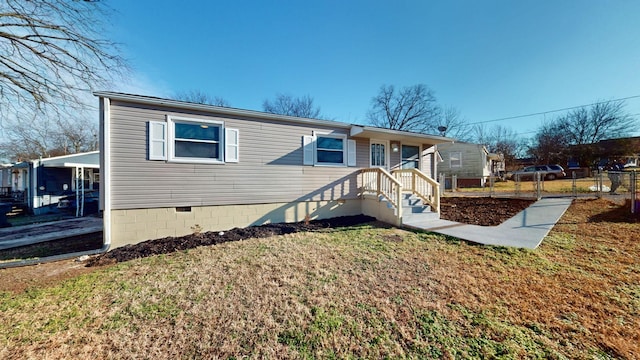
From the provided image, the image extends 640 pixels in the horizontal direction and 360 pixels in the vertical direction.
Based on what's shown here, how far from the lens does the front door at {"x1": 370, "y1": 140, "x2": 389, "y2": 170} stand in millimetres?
8805

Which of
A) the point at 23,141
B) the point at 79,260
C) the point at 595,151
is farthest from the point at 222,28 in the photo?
the point at 595,151

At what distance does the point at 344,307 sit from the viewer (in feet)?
9.12

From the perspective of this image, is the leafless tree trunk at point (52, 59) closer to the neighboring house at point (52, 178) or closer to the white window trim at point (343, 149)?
the neighboring house at point (52, 178)

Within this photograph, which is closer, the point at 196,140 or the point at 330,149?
the point at 196,140

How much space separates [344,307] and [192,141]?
562 cm

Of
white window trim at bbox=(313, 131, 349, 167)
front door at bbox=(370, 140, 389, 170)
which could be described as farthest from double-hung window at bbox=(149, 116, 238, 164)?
front door at bbox=(370, 140, 389, 170)

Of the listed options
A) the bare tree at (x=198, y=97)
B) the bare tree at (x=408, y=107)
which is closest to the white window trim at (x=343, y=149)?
the bare tree at (x=198, y=97)

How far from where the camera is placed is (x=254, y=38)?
1152 centimetres

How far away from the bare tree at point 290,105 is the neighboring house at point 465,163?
1519 cm

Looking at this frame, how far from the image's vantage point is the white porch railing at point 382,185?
6699mm

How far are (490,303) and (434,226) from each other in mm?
3726

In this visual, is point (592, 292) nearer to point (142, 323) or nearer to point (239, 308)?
point (239, 308)

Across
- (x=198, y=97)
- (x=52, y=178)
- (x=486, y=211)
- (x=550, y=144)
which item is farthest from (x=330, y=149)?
(x=550, y=144)

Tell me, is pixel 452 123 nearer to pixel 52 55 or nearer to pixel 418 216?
pixel 418 216
